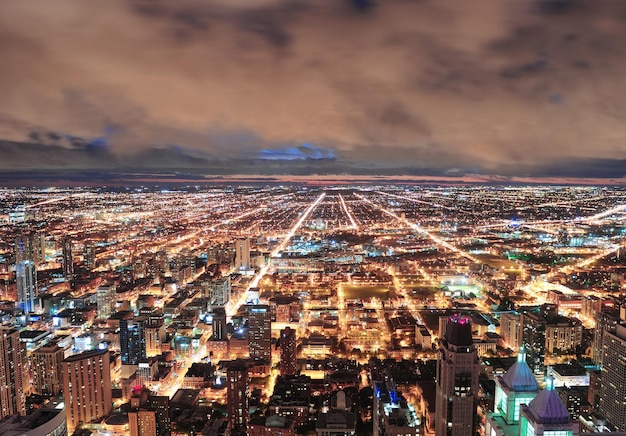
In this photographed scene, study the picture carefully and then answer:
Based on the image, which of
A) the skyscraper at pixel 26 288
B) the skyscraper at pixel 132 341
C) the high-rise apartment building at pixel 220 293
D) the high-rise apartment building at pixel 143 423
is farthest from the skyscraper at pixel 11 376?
the skyscraper at pixel 26 288

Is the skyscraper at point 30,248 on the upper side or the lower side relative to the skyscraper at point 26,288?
upper

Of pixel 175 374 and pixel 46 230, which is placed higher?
pixel 46 230

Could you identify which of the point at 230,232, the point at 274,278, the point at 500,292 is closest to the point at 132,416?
the point at 274,278

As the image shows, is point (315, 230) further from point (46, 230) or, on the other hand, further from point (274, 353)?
point (274, 353)

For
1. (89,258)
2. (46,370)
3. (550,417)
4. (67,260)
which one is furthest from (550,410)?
(89,258)

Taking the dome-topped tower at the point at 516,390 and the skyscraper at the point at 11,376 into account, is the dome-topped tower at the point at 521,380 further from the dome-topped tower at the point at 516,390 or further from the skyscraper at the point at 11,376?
the skyscraper at the point at 11,376

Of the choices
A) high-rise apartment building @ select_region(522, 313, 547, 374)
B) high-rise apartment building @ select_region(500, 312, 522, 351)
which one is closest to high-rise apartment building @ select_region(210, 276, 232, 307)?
high-rise apartment building @ select_region(500, 312, 522, 351)
